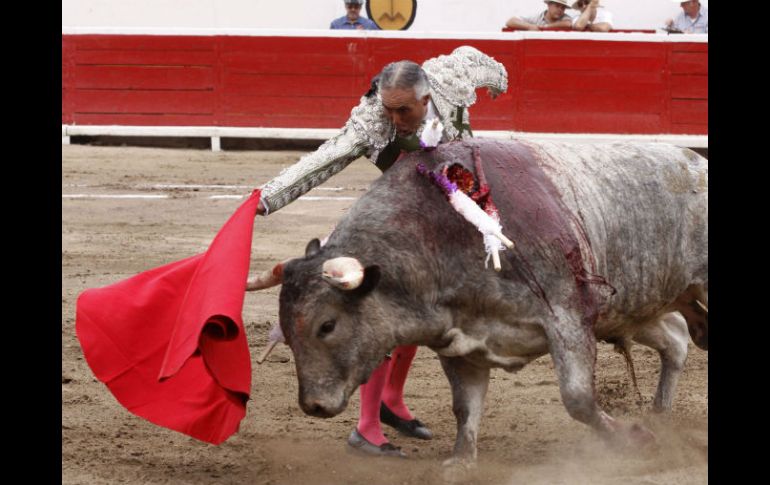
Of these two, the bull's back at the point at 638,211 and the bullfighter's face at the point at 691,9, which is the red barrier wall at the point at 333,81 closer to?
the bullfighter's face at the point at 691,9

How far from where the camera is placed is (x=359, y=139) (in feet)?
12.5

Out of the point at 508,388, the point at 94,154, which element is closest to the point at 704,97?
the point at 94,154

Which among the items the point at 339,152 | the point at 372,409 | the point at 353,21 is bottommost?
the point at 372,409

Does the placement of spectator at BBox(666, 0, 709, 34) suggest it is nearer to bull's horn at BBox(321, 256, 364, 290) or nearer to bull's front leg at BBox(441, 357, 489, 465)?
bull's front leg at BBox(441, 357, 489, 465)

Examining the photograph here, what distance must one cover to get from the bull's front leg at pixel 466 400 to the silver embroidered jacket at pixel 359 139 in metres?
0.64

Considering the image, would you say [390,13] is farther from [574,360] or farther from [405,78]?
[574,360]

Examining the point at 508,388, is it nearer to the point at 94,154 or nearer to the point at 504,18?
the point at 94,154

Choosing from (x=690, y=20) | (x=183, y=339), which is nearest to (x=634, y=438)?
(x=183, y=339)

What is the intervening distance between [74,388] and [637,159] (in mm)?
2112

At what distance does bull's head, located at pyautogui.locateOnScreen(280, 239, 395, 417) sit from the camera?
3469 mm

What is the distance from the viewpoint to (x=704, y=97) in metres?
11.0

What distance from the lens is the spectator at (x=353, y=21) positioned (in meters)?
11.4

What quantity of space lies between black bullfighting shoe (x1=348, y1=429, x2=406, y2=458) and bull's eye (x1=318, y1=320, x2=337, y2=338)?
2.49ft

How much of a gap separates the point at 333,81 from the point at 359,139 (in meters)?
7.53
